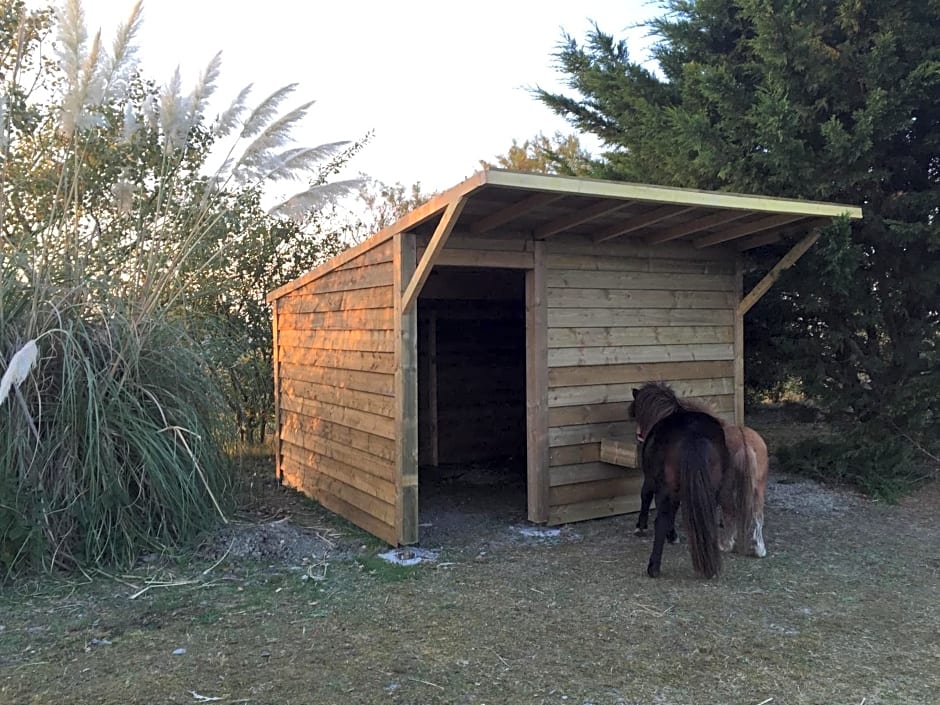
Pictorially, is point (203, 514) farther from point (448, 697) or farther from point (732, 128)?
point (732, 128)

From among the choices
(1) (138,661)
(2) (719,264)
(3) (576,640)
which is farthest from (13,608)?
(2) (719,264)

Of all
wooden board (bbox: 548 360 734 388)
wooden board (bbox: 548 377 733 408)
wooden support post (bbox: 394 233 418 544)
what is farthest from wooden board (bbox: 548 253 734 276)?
wooden support post (bbox: 394 233 418 544)

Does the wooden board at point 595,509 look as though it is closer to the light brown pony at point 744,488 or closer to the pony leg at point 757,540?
the light brown pony at point 744,488

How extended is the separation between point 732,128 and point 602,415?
2.59 meters

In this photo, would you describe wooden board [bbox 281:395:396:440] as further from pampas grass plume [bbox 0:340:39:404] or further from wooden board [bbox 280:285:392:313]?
pampas grass plume [bbox 0:340:39:404]

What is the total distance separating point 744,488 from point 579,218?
1.81 m

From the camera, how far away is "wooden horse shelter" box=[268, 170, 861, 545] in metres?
4.11

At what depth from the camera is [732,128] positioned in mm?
5562

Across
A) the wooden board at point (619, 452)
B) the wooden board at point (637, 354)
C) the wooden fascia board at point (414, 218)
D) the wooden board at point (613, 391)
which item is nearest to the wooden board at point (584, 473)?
the wooden board at point (619, 452)

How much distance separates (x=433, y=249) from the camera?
3902 millimetres

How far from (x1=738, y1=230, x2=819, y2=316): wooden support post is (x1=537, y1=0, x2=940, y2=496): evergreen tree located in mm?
123

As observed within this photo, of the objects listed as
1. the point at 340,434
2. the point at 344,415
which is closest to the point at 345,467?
the point at 340,434

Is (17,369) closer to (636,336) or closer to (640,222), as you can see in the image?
(640,222)

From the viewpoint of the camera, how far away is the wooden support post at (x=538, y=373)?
15.2 feet
